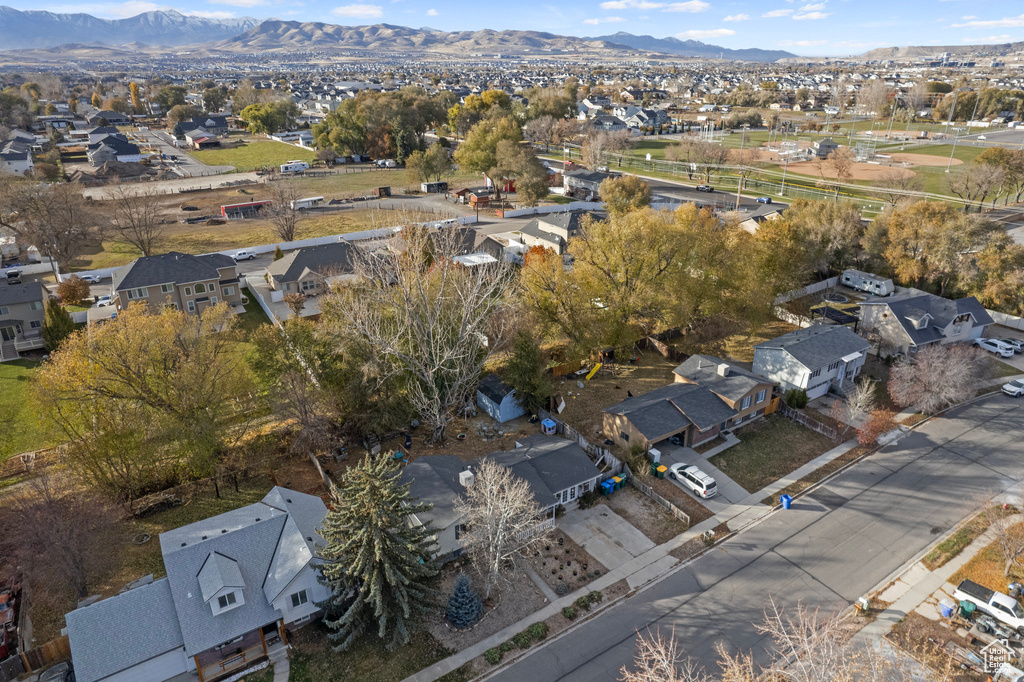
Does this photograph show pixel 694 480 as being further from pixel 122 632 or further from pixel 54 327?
pixel 54 327

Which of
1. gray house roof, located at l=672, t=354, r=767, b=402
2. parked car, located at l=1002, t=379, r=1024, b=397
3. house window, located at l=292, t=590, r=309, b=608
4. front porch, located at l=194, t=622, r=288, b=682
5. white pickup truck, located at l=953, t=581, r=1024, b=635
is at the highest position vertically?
gray house roof, located at l=672, t=354, r=767, b=402

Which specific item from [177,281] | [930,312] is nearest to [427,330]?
[177,281]

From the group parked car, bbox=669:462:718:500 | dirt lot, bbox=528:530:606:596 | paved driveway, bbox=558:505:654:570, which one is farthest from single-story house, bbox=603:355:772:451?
dirt lot, bbox=528:530:606:596

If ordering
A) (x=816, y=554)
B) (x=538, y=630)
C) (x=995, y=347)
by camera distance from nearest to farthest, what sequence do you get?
(x=538, y=630) < (x=816, y=554) < (x=995, y=347)

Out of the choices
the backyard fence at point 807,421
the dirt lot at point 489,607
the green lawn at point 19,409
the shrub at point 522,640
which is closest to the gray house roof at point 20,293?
the green lawn at point 19,409

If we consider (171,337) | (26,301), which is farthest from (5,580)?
(26,301)

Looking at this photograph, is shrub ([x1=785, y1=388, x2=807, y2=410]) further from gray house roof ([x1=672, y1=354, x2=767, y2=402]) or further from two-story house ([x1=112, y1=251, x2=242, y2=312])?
two-story house ([x1=112, y1=251, x2=242, y2=312])
